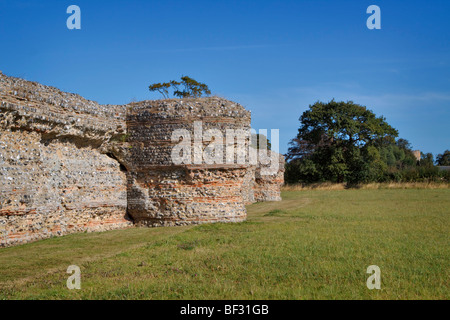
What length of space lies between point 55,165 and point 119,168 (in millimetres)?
2813

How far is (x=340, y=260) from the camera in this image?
26.2 feet

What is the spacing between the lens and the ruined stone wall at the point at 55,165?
33.0 ft

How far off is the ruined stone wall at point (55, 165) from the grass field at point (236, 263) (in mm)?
647

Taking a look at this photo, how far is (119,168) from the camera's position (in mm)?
14234

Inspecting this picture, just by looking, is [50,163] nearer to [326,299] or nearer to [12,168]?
[12,168]

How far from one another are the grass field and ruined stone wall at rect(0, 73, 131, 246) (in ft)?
2.12

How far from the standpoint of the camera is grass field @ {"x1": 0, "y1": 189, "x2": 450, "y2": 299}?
20.1 feet

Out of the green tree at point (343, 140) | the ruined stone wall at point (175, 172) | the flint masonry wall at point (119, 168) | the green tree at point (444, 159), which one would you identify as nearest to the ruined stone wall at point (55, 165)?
the flint masonry wall at point (119, 168)

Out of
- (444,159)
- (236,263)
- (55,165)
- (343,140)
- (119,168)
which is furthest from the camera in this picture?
(444,159)

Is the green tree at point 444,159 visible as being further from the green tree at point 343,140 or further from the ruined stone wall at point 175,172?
the ruined stone wall at point 175,172

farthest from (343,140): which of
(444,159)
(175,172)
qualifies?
(444,159)

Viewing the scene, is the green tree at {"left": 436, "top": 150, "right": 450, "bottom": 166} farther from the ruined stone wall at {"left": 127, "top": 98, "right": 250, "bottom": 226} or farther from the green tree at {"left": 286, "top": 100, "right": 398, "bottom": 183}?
the ruined stone wall at {"left": 127, "top": 98, "right": 250, "bottom": 226}

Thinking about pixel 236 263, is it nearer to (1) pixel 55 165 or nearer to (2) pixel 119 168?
(1) pixel 55 165
